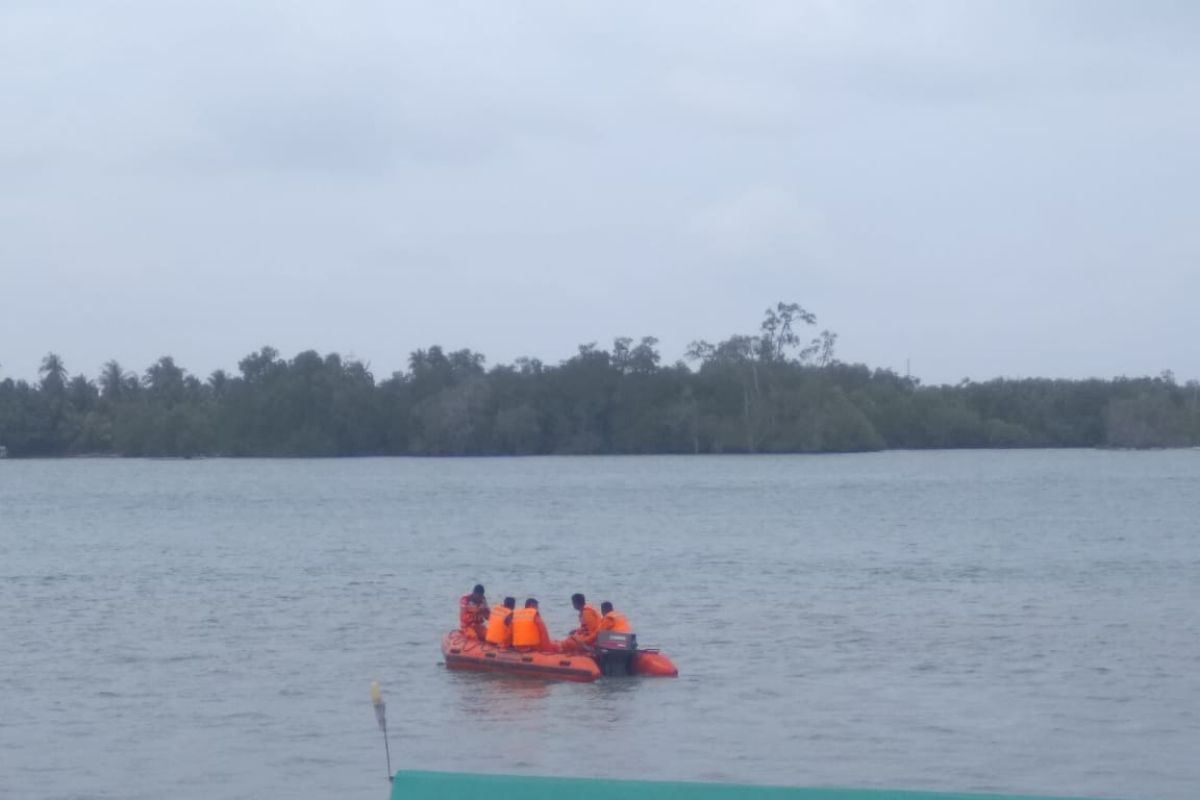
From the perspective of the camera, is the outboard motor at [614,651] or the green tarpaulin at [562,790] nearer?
the green tarpaulin at [562,790]

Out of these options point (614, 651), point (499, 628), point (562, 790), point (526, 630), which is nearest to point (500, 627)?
point (499, 628)

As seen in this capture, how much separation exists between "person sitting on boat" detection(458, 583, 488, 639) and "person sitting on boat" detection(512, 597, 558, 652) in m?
0.70

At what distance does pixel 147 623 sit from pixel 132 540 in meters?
24.1

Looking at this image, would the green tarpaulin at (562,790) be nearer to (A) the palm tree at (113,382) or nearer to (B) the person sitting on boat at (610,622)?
(B) the person sitting on boat at (610,622)

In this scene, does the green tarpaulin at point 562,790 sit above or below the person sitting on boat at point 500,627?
above

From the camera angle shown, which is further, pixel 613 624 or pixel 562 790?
pixel 613 624

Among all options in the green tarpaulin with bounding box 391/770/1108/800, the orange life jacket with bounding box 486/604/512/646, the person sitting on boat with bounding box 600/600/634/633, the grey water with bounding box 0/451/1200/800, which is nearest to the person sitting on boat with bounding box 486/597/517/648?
the orange life jacket with bounding box 486/604/512/646

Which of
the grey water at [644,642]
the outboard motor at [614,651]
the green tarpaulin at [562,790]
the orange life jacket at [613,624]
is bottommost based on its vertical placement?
the grey water at [644,642]

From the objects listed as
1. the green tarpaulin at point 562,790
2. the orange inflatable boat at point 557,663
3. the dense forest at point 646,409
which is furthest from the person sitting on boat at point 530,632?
the dense forest at point 646,409

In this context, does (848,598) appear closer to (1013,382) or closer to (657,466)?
(657,466)

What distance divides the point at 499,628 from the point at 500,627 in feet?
0.06

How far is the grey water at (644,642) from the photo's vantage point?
1667 centimetres

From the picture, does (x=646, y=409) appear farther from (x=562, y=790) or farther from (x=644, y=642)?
(x=562, y=790)

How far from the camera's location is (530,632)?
69.4 ft
